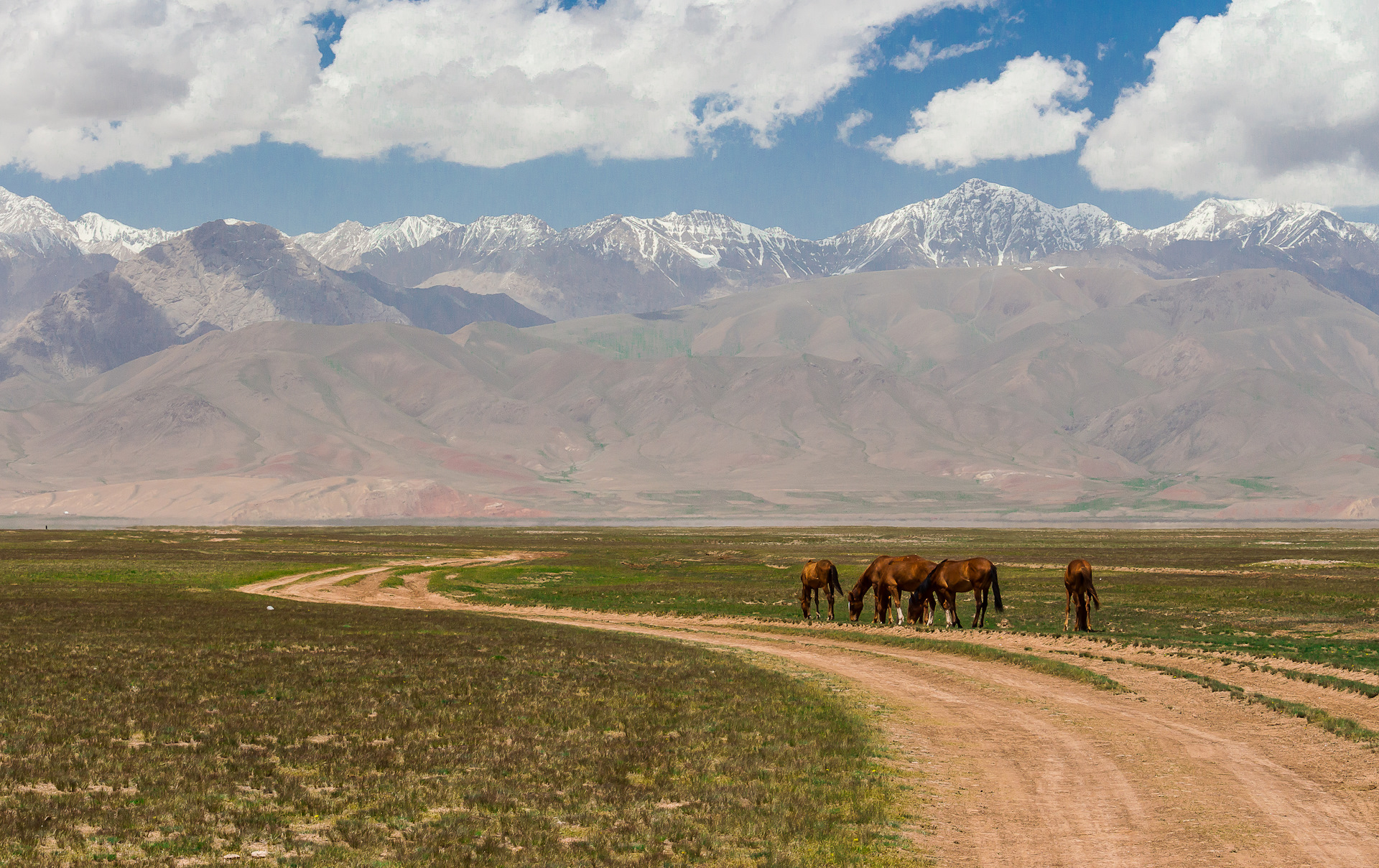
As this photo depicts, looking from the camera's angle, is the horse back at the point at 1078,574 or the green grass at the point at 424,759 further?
the horse back at the point at 1078,574

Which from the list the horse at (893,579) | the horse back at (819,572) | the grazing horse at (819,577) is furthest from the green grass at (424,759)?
the horse back at (819,572)

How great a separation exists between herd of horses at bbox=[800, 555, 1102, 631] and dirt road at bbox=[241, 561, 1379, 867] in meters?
9.31

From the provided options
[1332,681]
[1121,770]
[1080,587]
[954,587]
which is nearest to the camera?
[1121,770]

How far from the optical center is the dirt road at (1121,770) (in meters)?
16.0

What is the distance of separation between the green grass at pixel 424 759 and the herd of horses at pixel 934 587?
1383 cm

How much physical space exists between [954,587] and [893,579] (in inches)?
124

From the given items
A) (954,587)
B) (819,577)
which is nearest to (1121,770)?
(954,587)

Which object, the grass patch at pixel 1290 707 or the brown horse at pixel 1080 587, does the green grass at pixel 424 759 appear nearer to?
the grass patch at pixel 1290 707

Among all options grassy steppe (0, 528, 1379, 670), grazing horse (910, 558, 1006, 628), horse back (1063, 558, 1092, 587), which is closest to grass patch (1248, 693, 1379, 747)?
grassy steppe (0, 528, 1379, 670)

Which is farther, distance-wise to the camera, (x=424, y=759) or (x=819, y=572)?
(x=819, y=572)

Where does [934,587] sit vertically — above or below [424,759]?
above

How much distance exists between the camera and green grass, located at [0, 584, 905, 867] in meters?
16.1

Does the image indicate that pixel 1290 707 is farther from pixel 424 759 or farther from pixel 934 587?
pixel 934 587

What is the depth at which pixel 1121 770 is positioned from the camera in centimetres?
2053
